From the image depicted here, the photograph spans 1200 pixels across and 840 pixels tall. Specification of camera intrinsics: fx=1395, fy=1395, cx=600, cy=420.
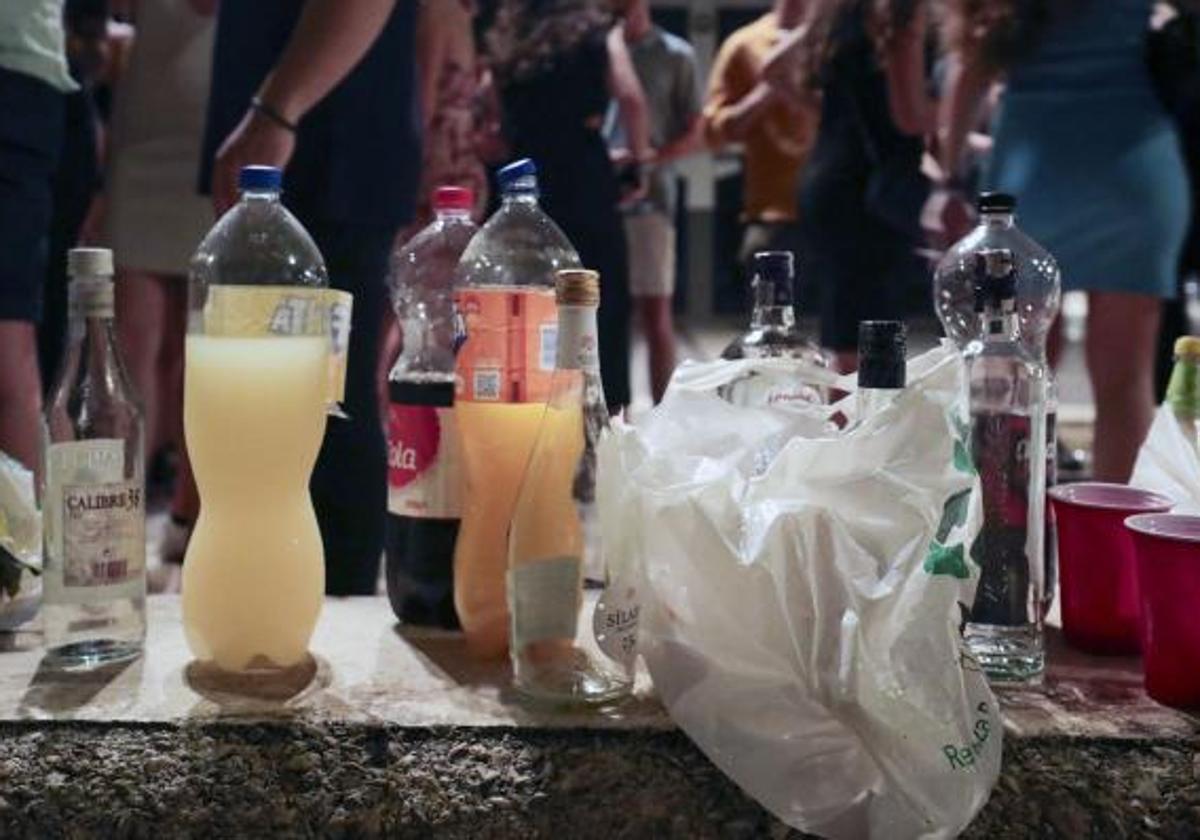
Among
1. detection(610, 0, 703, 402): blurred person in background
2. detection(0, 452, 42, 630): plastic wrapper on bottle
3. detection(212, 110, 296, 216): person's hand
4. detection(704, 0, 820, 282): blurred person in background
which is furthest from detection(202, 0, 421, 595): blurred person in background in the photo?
detection(610, 0, 703, 402): blurred person in background

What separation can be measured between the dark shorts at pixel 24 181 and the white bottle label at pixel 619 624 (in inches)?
41.5

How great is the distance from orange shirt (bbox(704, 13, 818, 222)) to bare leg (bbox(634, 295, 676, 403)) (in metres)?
0.32

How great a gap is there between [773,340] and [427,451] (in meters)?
0.35

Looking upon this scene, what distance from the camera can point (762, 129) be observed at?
3.13 meters

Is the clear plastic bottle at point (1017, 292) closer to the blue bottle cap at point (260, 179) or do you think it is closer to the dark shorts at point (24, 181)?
the blue bottle cap at point (260, 179)

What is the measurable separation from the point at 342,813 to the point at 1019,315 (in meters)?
0.72

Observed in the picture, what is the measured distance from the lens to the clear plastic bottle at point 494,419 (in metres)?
1.09

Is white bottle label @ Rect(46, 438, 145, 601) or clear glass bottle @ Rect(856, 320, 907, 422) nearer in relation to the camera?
clear glass bottle @ Rect(856, 320, 907, 422)

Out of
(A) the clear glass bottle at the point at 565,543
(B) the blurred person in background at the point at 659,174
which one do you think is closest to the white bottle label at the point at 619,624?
(A) the clear glass bottle at the point at 565,543

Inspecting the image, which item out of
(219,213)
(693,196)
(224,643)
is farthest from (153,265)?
(693,196)

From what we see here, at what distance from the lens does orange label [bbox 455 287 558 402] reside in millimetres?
1094

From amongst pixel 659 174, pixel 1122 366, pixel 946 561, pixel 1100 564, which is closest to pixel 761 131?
pixel 659 174

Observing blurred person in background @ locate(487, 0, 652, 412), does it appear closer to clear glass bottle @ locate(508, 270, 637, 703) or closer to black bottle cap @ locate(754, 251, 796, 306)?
black bottle cap @ locate(754, 251, 796, 306)

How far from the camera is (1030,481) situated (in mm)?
1064
